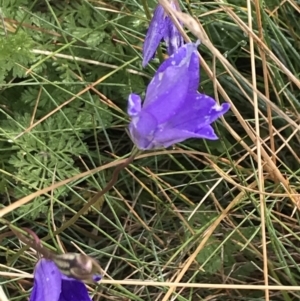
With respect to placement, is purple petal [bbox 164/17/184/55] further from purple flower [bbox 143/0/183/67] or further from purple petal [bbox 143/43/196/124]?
purple petal [bbox 143/43/196/124]

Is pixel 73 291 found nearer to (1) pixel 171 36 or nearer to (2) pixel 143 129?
(2) pixel 143 129

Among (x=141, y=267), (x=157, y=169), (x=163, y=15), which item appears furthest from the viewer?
(x=157, y=169)

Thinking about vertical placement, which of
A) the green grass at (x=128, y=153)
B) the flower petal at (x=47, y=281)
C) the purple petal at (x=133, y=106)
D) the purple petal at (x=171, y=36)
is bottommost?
the green grass at (x=128, y=153)

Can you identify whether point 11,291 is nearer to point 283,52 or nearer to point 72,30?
point 72,30

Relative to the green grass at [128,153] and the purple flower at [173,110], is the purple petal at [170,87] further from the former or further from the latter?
the green grass at [128,153]

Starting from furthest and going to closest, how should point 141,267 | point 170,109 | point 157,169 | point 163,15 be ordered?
point 157,169
point 141,267
point 163,15
point 170,109

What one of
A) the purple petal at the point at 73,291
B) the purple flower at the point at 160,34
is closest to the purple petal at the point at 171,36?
the purple flower at the point at 160,34

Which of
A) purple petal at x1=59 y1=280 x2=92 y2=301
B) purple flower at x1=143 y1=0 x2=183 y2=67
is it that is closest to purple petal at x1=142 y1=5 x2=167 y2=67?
purple flower at x1=143 y1=0 x2=183 y2=67

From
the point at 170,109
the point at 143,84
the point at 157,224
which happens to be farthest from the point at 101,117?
the point at 170,109
